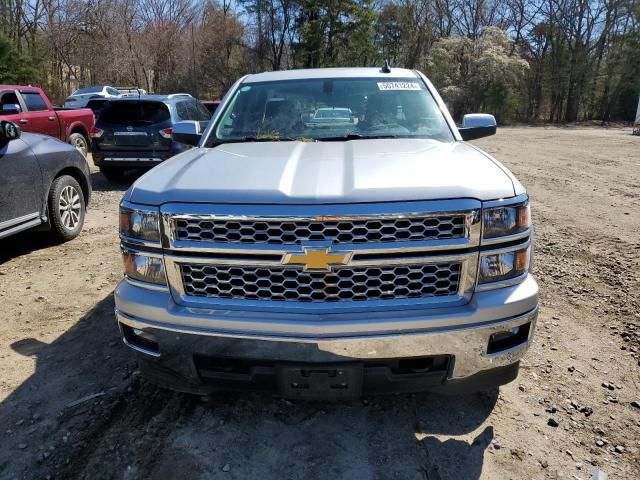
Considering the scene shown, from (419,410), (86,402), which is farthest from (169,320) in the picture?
(419,410)

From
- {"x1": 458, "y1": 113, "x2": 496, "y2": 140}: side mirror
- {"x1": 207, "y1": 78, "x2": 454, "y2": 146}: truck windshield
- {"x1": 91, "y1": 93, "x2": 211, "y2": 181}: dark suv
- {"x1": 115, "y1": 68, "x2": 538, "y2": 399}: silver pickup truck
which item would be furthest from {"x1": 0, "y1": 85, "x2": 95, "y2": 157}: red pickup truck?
{"x1": 115, "y1": 68, "x2": 538, "y2": 399}: silver pickup truck

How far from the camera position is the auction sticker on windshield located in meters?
3.80

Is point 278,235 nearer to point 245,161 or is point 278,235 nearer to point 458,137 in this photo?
point 245,161

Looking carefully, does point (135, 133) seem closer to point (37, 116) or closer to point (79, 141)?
point (37, 116)

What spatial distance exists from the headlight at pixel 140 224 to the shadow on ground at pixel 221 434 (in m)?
0.90

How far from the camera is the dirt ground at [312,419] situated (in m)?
2.35

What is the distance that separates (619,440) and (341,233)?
1821 millimetres

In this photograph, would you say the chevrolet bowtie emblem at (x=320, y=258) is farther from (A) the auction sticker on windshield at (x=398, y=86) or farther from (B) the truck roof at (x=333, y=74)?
(B) the truck roof at (x=333, y=74)

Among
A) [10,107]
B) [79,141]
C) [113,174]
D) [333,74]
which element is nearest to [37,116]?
[10,107]

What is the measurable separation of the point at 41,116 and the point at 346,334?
10530 millimetres

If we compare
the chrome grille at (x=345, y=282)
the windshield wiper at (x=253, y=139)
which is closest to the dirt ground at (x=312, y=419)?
the chrome grille at (x=345, y=282)

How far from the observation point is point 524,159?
13938 millimetres

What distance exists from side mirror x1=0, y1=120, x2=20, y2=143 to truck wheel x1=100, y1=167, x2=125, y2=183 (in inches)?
197

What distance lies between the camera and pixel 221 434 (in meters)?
2.57
